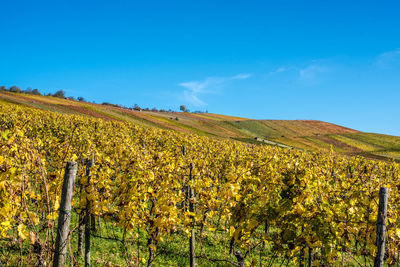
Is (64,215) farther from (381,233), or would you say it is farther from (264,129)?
(264,129)

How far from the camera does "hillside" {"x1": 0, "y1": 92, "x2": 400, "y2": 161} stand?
54.3 m

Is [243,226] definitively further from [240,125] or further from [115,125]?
[240,125]

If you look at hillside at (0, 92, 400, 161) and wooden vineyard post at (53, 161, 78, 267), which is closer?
wooden vineyard post at (53, 161, 78, 267)

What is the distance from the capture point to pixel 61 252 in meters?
3.83

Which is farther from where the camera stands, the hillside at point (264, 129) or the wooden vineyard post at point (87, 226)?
the hillside at point (264, 129)

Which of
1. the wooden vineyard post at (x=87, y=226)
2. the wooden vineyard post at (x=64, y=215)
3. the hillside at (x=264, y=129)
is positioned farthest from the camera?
the hillside at (x=264, y=129)

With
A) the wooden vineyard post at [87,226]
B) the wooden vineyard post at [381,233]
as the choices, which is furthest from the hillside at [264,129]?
the wooden vineyard post at [381,233]

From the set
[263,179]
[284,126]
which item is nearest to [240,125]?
[284,126]

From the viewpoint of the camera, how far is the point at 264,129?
7569 centimetres

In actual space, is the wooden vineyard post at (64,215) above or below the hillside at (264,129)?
below

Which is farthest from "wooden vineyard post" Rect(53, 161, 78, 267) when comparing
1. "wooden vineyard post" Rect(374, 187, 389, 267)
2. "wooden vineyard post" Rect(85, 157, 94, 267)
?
"wooden vineyard post" Rect(374, 187, 389, 267)

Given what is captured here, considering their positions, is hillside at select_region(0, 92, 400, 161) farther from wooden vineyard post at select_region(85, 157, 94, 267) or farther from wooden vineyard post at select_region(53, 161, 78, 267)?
wooden vineyard post at select_region(53, 161, 78, 267)

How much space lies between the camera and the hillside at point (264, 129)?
178 feet

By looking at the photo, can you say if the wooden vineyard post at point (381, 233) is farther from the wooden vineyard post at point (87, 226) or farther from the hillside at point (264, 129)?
the hillside at point (264, 129)
